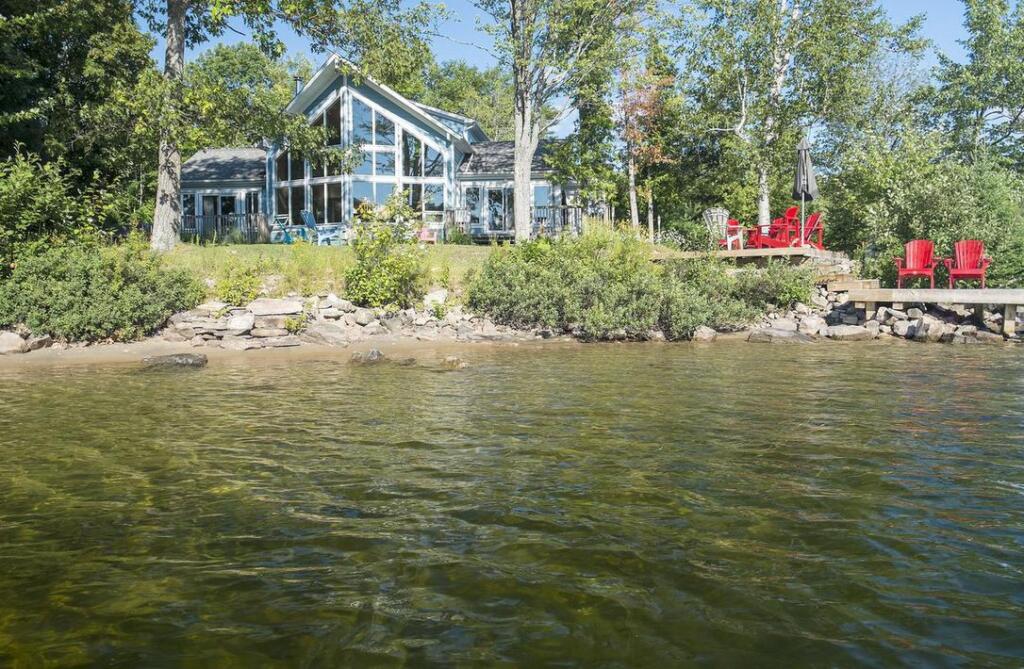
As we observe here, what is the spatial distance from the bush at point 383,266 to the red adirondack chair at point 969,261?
12.6 meters

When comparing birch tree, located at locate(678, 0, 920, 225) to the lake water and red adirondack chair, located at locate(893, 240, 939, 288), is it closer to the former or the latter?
red adirondack chair, located at locate(893, 240, 939, 288)

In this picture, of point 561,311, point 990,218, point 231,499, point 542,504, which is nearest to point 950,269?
point 990,218

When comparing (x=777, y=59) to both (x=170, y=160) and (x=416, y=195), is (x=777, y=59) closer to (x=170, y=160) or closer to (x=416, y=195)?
(x=416, y=195)

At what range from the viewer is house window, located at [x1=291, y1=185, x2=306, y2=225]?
2986 centimetres

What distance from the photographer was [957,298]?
15953 millimetres

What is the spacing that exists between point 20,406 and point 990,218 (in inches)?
843

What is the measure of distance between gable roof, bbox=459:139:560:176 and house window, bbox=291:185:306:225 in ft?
21.7

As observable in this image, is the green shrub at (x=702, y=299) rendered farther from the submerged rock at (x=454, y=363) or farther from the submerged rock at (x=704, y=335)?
the submerged rock at (x=454, y=363)

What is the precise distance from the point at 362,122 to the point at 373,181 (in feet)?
8.26

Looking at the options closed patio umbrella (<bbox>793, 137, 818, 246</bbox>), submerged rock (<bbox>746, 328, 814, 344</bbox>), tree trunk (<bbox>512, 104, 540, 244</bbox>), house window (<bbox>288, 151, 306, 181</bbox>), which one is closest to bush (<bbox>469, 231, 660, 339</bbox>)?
submerged rock (<bbox>746, 328, 814, 344</bbox>)

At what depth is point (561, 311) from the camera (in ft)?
54.5

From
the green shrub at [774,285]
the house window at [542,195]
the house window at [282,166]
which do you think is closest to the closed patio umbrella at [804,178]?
the green shrub at [774,285]

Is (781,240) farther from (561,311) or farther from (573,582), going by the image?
(573,582)

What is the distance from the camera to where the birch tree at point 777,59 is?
87.0ft
